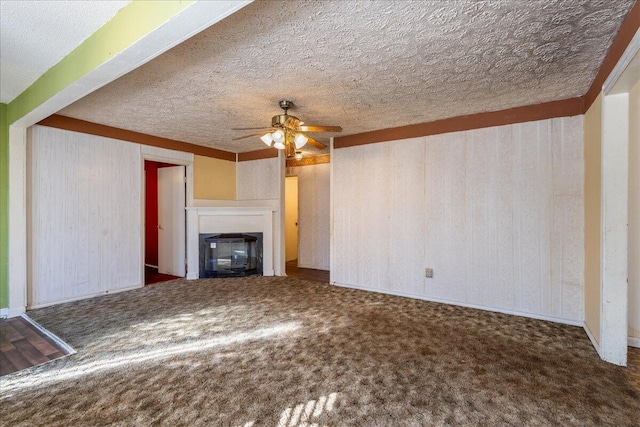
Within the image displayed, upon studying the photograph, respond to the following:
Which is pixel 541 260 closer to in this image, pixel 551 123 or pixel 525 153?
pixel 525 153

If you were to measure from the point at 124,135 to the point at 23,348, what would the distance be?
3.07 metres

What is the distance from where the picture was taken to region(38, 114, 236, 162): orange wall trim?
401cm

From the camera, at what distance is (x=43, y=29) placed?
6.83 ft

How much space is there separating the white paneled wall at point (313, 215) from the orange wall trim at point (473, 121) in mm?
1668

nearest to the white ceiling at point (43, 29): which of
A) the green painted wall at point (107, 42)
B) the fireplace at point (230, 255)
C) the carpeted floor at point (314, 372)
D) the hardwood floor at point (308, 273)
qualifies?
the green painted wall at point (107, 42)

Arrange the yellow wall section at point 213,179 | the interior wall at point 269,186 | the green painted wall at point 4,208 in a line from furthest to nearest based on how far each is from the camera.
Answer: the interior wall at point 269,186, the yellow wall section at point 213,179, the green painted wall at point 4,208

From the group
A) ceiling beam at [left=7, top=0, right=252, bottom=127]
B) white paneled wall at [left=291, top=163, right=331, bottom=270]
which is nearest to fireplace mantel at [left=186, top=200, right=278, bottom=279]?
white paneled wall at [left=291, top=163, right=331, bottom=270]

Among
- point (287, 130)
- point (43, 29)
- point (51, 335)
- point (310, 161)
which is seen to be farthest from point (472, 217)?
point (51, 335)

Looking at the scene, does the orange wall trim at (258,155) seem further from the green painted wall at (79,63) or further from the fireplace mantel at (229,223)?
the green painted wall at (79,63)

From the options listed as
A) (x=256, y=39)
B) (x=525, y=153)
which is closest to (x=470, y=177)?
(x=525, y=153)

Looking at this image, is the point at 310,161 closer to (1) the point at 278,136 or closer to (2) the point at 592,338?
(1) the point at 278,136

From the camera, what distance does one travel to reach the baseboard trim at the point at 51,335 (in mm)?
2676

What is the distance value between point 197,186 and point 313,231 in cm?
253

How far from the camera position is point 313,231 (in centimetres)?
675
